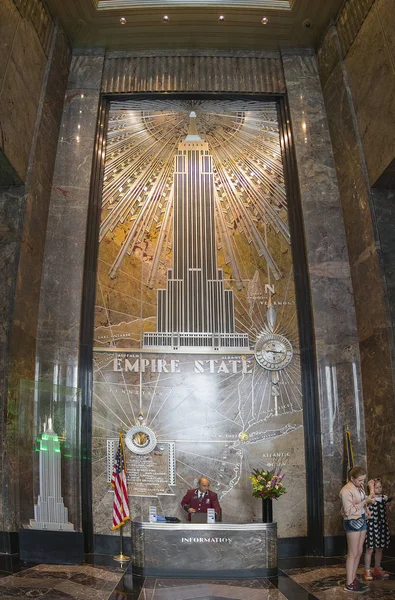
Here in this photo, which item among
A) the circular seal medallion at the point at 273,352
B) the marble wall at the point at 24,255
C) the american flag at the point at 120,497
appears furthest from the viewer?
the circular seal medallion at the point at 273,352

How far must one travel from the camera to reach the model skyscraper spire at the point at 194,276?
8.83 meters

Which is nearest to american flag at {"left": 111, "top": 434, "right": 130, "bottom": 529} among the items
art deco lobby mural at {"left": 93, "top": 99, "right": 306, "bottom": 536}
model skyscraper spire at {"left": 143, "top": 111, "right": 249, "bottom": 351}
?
art deco lobby mural at {"left": 93, "top": 99, "right": 306, "bottom": 536}

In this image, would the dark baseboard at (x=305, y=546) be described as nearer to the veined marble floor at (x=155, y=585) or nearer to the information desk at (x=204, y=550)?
the veined marble floor at (x=155, y=585)

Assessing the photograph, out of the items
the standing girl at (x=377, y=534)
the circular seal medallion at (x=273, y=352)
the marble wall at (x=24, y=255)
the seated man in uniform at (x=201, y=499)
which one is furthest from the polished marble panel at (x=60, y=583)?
the circular seal medallion at (x=273, y=352)

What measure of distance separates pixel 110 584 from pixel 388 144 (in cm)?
631

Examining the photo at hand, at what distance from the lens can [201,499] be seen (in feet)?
25.5

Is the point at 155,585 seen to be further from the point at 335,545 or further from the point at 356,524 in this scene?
the point at 335,545

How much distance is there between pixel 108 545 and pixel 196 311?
3.50 meters

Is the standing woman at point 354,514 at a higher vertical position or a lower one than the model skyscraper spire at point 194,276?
lower

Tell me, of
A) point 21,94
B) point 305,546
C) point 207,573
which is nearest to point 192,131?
point 21,94

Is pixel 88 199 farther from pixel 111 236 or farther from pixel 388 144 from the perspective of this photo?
pixel 388 144

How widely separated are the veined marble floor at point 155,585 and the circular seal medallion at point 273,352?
2.75 m

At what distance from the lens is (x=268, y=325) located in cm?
887

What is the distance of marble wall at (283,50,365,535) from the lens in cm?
814
